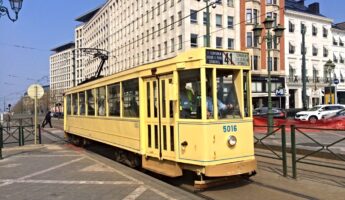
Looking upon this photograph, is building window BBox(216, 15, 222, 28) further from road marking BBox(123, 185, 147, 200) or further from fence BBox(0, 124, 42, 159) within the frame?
road marking BBox(123, 185, 147, 200)

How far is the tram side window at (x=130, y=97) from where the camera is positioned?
402 inches

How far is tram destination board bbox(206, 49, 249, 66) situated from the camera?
8.38m

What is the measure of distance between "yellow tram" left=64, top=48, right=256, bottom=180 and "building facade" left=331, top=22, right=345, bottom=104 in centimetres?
6138

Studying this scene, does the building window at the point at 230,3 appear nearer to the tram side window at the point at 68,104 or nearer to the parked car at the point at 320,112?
the parked car at the point at 320,112

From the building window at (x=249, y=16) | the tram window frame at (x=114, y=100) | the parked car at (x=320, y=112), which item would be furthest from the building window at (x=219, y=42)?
the tram window frame at (x=114, y=100)

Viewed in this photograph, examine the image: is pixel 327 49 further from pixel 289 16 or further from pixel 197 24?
pixel 197 24

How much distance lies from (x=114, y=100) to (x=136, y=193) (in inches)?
186

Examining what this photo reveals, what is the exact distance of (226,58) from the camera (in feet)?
28.2

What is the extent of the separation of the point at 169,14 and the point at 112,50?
97.8ft

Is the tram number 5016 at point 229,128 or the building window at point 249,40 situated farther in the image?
the building window at point 249,40

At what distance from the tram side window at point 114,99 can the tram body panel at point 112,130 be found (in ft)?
0.75

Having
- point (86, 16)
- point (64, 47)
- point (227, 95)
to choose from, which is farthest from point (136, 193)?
point (64, 47)

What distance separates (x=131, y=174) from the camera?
9609 millimetres

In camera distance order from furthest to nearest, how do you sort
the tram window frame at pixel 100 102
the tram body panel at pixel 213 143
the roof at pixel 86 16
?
the roof at pixel 86 16 < the tram window frame at pixel 100 102 < the tram body panel at pixel 213 143
